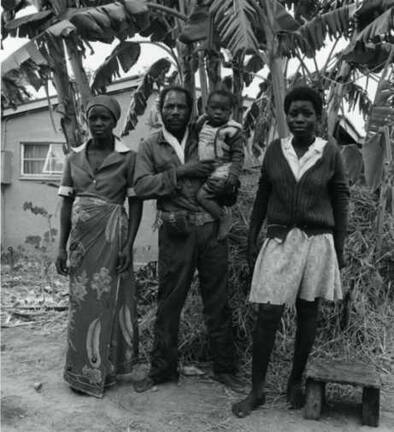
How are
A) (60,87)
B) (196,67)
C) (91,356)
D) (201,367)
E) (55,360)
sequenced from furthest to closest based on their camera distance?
(196,67)
(60,87)
(55,360)
(201,367)
(91,356)

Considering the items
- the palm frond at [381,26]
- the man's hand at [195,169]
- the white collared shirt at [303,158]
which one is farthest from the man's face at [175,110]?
the palm frond at [381,26]

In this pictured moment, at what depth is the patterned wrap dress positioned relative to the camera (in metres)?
3.57

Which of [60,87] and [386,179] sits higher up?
[60,87]

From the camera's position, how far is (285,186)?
3.07 metres

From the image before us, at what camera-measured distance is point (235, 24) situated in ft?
13.1

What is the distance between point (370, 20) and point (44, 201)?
8.86 m

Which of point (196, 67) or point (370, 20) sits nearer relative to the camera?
point (370, 20)

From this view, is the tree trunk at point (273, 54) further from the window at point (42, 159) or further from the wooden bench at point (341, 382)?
the window at point (42, 159)

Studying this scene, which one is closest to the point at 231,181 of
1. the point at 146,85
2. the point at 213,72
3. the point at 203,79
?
the point at 203,79

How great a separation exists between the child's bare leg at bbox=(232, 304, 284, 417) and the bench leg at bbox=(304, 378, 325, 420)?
0.28m

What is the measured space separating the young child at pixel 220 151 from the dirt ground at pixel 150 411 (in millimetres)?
1240

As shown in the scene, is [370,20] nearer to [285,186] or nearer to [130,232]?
[285,186]

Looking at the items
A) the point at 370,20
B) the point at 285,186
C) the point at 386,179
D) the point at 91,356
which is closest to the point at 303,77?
the point at 370,20

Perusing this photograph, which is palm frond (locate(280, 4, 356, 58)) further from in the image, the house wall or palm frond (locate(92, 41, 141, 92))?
the house wall
